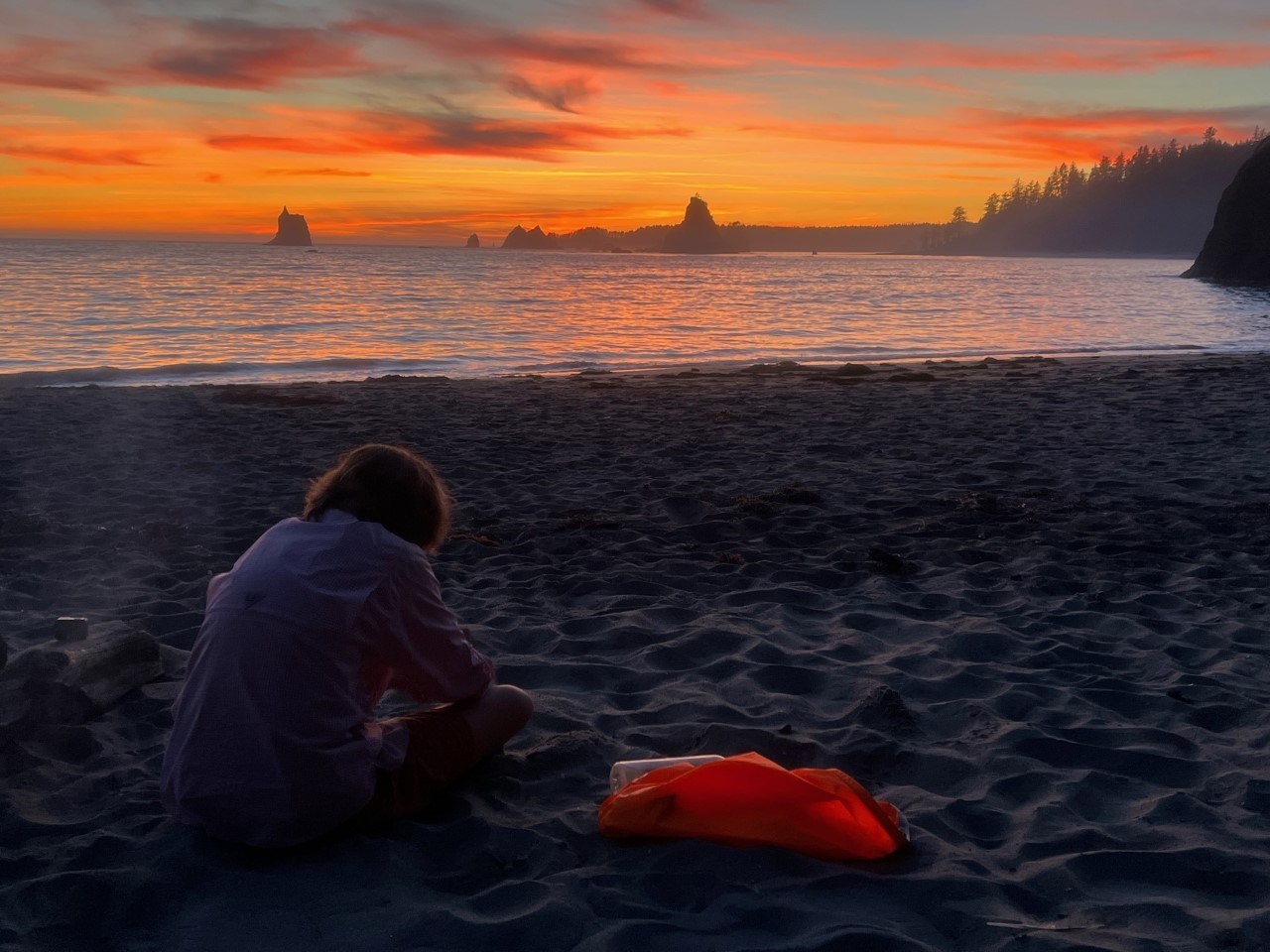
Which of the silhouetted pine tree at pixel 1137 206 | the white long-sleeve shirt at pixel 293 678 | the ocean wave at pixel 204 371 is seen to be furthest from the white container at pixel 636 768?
the silhouetted pine tree at pixel 1137 206

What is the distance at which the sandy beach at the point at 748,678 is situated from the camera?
2.69 m

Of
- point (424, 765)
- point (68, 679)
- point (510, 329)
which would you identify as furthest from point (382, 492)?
point (510, 329)

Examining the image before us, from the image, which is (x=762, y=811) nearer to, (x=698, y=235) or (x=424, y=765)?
(x=424, y=765)

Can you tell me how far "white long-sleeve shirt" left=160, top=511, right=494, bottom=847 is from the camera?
8.95ft

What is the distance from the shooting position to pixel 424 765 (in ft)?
10.6

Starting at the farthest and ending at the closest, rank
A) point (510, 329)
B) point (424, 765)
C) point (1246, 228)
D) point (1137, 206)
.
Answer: point (1137, 206) < point (1246, 228) < point (510, 329) < point (424, 765)

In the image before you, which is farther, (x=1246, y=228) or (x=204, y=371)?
(x=1246, y=228)

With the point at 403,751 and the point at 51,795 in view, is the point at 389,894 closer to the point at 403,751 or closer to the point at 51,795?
the point at 403,751

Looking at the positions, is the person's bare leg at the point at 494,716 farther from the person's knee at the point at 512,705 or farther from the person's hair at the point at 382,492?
the person's hair at the point at 382,492

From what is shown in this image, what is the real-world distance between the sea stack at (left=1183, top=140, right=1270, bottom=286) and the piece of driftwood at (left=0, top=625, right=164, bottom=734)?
5964cm

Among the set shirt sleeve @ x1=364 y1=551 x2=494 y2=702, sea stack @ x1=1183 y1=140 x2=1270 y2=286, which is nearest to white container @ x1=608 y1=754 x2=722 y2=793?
shirt sleeve @ x1=364 y1=551 x2=494 y2=702

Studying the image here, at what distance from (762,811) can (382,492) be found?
1.53 metres

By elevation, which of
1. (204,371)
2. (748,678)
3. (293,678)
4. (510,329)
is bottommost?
(748,678)

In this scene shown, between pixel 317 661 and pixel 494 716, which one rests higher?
pixel 317 661
